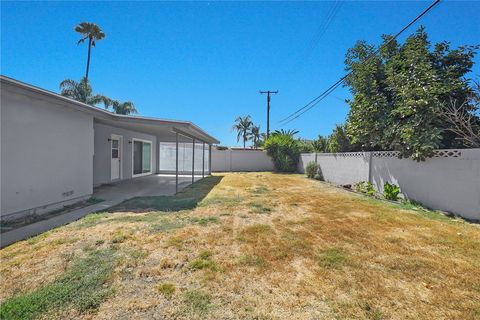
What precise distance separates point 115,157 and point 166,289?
9.77m

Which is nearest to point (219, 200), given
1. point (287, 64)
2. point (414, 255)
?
point (414, 255)

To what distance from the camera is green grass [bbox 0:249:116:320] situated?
6.71 ft

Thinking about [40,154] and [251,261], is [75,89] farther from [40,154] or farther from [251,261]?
[251,261]

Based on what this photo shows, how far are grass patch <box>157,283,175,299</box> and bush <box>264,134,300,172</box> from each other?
17118 mm

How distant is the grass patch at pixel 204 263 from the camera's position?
295 centimetres

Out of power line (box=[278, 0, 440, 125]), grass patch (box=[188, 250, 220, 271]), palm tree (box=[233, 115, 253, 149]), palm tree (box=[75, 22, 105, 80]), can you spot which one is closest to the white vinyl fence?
power line (box=[278, 0, 440, 125])

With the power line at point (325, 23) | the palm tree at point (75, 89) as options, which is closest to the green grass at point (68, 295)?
the power line at point (325, 23)

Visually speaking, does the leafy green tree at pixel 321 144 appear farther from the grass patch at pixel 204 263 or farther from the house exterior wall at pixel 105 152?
the grass patch at pixel 204 263

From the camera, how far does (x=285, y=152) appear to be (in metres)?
19.3

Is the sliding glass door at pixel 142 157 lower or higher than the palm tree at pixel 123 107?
lower

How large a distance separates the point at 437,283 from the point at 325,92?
10.9m

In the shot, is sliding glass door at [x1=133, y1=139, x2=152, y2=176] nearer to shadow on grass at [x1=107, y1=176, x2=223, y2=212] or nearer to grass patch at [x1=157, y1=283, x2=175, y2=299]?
shadow on grass at [x1=107, y1=176, x2=223, y2=212]

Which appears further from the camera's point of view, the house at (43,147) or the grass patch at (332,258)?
the house at (43,147)

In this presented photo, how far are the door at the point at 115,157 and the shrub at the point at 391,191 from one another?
36.5 ft
